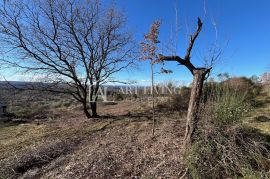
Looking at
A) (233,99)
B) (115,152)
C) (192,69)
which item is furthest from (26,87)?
(233,99)

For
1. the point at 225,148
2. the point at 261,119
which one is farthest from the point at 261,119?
the point at 225,148

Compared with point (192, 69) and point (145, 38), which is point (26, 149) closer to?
point (145, 38)

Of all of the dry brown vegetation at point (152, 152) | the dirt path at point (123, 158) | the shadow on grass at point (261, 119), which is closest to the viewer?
the dry brown vegetation at point (152, 152)

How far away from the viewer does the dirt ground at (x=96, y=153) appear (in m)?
2.74

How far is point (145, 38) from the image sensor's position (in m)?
3.72

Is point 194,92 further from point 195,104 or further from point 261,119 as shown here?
point 261,119

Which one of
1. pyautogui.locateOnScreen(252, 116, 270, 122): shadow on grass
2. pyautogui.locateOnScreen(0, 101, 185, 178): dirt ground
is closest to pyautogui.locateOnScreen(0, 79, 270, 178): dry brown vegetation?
pyautogui.locateOnScreen(0, 101, 185, 178): dirt ground

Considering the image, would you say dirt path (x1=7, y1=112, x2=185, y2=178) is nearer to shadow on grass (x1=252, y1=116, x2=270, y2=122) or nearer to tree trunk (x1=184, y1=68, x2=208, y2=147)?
tree trunk (x1=184, y1=68, x2=208, y2=147)

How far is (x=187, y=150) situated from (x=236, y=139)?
0.81 m

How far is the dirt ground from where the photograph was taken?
2.74 metres

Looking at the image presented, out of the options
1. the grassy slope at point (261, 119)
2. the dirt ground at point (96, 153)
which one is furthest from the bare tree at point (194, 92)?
the grassy slope at point (261, 119)

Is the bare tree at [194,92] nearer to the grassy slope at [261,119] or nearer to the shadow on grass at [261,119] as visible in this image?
the grassy slope at [261,119]

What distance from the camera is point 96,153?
10.8 feet

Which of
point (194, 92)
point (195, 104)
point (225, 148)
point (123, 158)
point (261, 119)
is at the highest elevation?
point (194, 92)
